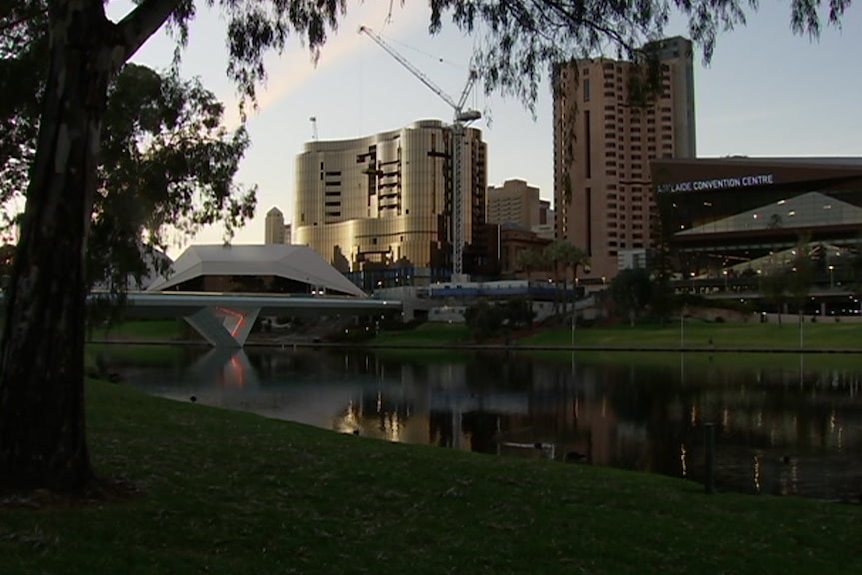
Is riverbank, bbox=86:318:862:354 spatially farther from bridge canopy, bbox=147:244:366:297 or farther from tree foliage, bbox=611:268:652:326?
bridge canopy, bbox=147:244:366:297

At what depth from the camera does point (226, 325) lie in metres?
104

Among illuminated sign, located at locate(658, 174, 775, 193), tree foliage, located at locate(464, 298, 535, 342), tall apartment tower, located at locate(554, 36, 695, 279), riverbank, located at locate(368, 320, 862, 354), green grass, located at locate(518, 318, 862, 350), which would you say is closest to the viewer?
riverbank, located at locate(368, 320, 862, 354)

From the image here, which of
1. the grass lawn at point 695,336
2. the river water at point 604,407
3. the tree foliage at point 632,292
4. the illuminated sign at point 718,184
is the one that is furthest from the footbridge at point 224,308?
the illuminated sign at point 718,184

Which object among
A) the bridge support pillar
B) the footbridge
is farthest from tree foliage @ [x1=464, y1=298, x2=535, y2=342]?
the bridge support pillar

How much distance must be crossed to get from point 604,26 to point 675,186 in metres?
125

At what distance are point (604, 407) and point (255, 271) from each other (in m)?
109

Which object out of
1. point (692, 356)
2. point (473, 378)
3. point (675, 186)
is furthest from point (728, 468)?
point (675, 186)

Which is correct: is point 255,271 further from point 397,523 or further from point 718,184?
point 397,523

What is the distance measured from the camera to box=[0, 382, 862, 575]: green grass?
22.7 feet

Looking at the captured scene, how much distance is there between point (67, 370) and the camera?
8.59 m

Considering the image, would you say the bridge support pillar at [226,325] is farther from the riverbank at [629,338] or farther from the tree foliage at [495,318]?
the tree foliage at [495,318]

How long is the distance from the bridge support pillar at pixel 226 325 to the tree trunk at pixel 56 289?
92.1 m

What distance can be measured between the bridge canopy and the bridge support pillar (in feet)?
107

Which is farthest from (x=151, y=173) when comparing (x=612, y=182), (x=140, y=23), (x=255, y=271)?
(x=612, y=182)
